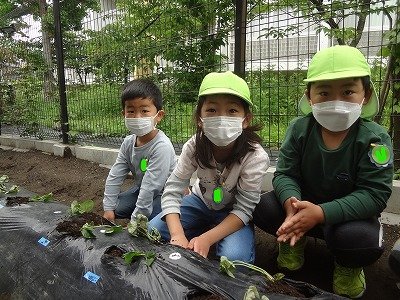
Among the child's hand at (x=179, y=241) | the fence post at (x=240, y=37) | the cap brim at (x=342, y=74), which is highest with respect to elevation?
the fence post at (x=240, y=37)

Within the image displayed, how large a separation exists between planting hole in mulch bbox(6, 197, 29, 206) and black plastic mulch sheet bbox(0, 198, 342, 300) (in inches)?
8.0

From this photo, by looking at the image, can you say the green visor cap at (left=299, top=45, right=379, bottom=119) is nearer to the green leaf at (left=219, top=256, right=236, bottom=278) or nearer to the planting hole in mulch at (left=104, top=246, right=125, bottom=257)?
the green leaf at (left=219, top=256, right=236, bottom=278)

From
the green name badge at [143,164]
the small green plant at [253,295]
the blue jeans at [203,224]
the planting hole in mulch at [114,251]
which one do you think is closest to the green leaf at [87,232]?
the planting hole in mulch at [114,251]

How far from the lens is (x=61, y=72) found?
5.14 m

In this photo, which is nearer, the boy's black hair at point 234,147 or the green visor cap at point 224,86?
the green visor cap at point 224,86

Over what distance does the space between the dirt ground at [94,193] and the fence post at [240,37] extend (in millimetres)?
1369

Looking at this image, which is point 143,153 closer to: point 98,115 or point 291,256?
point 291,256

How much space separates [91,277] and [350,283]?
1.05m

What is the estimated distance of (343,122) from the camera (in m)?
1.57

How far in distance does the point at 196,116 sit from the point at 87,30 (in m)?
3.63

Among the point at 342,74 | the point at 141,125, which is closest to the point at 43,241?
the point at 141,125

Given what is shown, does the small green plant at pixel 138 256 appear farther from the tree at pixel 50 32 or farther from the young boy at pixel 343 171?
the tree at pixel 50 32

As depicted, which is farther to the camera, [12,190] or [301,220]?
[12,190]

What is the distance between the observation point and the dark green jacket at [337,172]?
1.53 metres
